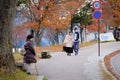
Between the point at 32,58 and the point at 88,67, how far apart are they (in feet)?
12.0

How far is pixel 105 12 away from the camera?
38.9 m

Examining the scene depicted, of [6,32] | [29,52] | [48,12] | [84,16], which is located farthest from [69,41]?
[84,16]

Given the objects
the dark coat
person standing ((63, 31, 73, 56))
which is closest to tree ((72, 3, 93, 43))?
person standing ((63, 31, 73, 56))

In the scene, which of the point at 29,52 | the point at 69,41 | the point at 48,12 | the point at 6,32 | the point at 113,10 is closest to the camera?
the point at 6,32

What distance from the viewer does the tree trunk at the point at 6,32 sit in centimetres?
942

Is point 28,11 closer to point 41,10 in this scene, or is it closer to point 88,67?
point 41,10

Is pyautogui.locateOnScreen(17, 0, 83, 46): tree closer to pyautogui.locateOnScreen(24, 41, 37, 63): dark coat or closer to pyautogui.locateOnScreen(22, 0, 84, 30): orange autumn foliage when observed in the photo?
pyautogui.locateOnScreen(22, 0, 84, 30): orange autumn foliage

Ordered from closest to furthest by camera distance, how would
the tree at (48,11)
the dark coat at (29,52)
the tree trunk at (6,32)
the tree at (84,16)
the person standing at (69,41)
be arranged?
the tree trunk at (6,32)
the dark coat at (29,52)
the person standing at (69,41)
the tree at (48,11)
the tree at (84,16)

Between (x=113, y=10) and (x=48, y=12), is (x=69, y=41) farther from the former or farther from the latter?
(x=113, y=10)

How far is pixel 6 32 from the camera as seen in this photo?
9516 mm

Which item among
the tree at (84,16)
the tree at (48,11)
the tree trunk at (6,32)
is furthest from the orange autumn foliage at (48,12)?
the tree trunk at (6,32)

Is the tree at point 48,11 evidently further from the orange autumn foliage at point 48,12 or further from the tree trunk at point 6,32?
the tree trunk at point 6,32

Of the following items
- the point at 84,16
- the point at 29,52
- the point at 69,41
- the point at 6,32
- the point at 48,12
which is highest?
the point at 48,12

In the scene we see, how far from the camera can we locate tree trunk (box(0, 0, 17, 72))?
30.9 ft
